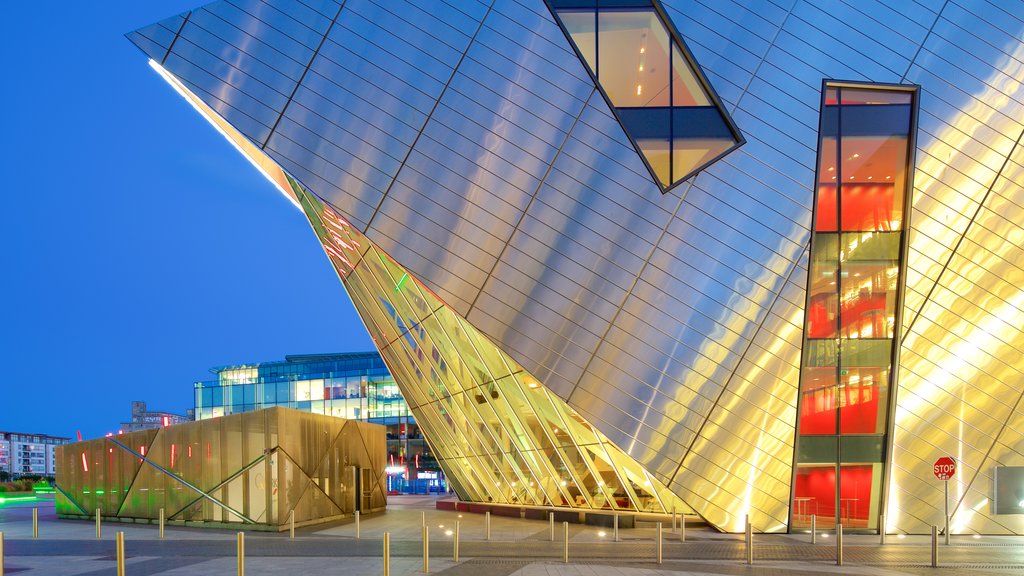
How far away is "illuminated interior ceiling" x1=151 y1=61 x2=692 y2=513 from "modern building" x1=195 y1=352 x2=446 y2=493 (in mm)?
34017

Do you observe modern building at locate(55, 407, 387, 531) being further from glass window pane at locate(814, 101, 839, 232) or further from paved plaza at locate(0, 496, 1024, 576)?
glass window pane at locate(814, 101, 839, 232)

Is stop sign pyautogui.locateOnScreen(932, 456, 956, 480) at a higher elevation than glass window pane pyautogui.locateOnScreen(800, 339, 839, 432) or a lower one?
lower

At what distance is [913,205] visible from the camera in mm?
19312

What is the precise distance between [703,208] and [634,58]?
14.6 feet

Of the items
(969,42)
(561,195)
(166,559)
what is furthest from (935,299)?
(166,559)

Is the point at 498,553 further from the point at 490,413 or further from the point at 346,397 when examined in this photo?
the point at 346,397

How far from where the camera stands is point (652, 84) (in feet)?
65.8

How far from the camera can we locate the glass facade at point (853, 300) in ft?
64.6

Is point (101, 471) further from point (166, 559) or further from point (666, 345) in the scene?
point (666, 345)

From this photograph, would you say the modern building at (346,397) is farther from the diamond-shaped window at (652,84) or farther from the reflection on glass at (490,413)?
the diamond-shaped window at (652,84)

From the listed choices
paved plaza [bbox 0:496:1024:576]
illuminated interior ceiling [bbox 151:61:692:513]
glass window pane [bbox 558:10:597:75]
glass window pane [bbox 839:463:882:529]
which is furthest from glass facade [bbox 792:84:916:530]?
glass window pane [bbox 558:10:597:75]

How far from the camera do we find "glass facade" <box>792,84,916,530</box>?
64.6 ft

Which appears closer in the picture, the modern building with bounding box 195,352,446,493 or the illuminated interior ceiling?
the illuminated interior ceiling

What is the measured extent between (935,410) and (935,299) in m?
2.71
